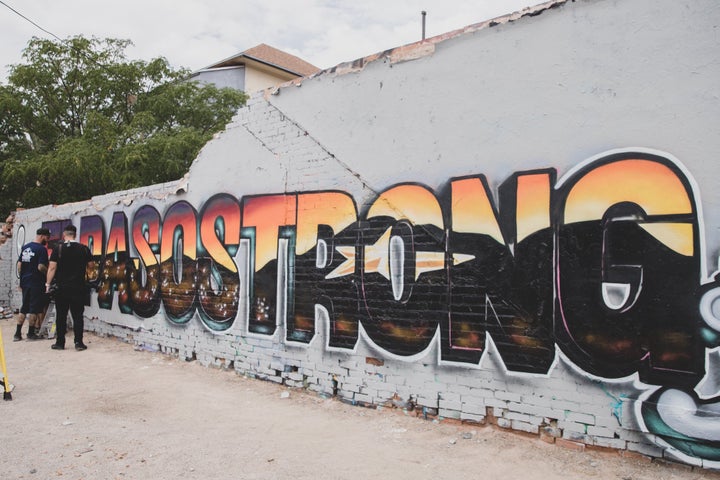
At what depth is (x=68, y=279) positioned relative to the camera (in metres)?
6.94

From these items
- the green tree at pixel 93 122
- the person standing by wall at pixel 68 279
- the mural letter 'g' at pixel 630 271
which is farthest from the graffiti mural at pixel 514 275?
the green tree at pixel 93 122

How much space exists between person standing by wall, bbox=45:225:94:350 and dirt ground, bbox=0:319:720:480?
1674 mm

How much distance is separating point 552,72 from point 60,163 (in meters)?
12.6

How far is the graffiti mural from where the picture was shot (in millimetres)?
3141

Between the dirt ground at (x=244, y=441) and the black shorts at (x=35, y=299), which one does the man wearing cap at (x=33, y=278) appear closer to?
the black shorts at (x=35, y=299)

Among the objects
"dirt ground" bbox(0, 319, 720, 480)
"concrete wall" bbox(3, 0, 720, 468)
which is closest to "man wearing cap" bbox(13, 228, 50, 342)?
"dirt ground" bbox(0, 319, 720, 480)

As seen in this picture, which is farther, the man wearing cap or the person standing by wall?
the man wearing cap

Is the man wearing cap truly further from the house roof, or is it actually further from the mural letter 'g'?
the house roof

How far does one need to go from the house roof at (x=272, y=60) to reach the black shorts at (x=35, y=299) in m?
18.1

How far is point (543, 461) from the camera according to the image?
3.31 meters

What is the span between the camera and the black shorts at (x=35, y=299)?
7.74m

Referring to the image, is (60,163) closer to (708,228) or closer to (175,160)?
(175,160)

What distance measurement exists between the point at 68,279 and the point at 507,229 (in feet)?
20.5

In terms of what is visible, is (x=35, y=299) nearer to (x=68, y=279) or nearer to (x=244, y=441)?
(x=68, y=279)
